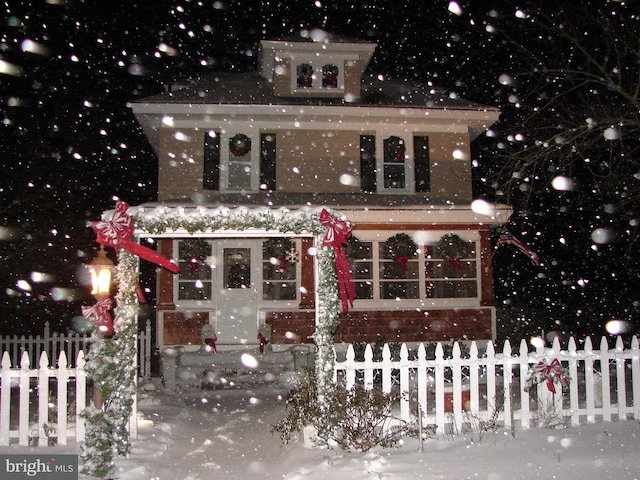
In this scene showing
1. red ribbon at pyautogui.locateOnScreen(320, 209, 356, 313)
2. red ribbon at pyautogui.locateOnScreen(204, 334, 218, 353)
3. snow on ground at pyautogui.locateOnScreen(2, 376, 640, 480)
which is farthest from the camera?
red ribbon at pyautogui.locateOnScreen(204, 334, 218, 353)

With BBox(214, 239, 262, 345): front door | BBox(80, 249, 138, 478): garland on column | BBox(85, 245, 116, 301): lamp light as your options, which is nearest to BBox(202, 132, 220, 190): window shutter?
BBox(214, 239, 262, 345): front door

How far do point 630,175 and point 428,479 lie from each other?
711 centimetres

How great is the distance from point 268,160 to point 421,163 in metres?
3.87

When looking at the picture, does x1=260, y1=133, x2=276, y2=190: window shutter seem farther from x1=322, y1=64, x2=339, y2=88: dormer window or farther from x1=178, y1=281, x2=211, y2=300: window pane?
x1=178, y1=281, x2=211, y2=300: window pane

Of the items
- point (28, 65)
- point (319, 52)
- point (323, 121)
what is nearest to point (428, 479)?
point (323, 121)

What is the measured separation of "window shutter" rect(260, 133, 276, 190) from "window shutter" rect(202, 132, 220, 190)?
1.07 metres

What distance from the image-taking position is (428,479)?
5.78 meters

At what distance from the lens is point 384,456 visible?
6504mm

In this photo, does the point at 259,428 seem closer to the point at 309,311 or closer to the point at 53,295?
the point at 309,311

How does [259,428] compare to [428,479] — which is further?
[259,428]

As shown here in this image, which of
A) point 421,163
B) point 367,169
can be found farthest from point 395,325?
point 421,163

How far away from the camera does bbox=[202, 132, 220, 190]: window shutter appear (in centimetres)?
1396

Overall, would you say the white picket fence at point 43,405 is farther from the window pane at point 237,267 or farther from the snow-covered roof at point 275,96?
the snow-covered roof at point 275,96

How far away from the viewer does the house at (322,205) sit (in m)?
13.4
